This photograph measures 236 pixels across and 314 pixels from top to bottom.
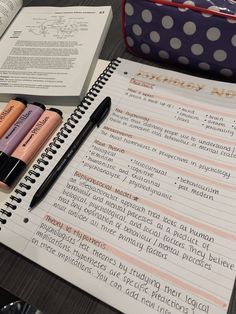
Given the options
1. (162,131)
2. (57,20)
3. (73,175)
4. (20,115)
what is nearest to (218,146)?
(162,131)

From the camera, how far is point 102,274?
0.39 m

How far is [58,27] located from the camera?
26.2 inches

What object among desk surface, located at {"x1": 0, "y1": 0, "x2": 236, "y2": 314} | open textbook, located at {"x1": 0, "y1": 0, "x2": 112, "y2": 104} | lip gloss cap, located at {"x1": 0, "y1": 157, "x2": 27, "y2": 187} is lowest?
desk surface, located at {"x1": 0, "y1": 0, "x2": 236, "y2": 314}

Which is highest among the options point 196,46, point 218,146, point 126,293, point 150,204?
point 196,46

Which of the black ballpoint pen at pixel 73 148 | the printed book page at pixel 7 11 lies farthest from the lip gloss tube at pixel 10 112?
the printed book page at pixel 7 11

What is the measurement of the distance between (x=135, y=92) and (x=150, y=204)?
0.21 m

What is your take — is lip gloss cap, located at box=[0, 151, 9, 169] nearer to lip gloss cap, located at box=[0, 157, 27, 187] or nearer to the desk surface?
lip gloss cap, located at box=[0, 157, 27, 187]

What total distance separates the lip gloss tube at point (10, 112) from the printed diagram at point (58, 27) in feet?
0.57

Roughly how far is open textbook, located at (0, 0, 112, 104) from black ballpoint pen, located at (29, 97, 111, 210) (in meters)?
0.05

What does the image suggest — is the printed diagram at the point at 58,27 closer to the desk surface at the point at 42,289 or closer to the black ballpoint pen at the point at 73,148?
the black ballpoint pen at the point at 73,148

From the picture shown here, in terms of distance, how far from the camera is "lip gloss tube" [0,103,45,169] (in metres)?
0.50

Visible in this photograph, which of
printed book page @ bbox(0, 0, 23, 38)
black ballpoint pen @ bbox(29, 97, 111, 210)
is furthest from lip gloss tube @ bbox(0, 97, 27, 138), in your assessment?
printed book page @ bbox(0, 0, 23, 38)

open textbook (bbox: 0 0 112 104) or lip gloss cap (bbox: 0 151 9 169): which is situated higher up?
open textbook (bbox: 0 0 112 104)

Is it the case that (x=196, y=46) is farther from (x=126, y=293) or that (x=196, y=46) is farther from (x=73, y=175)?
(x=126, y=293)
